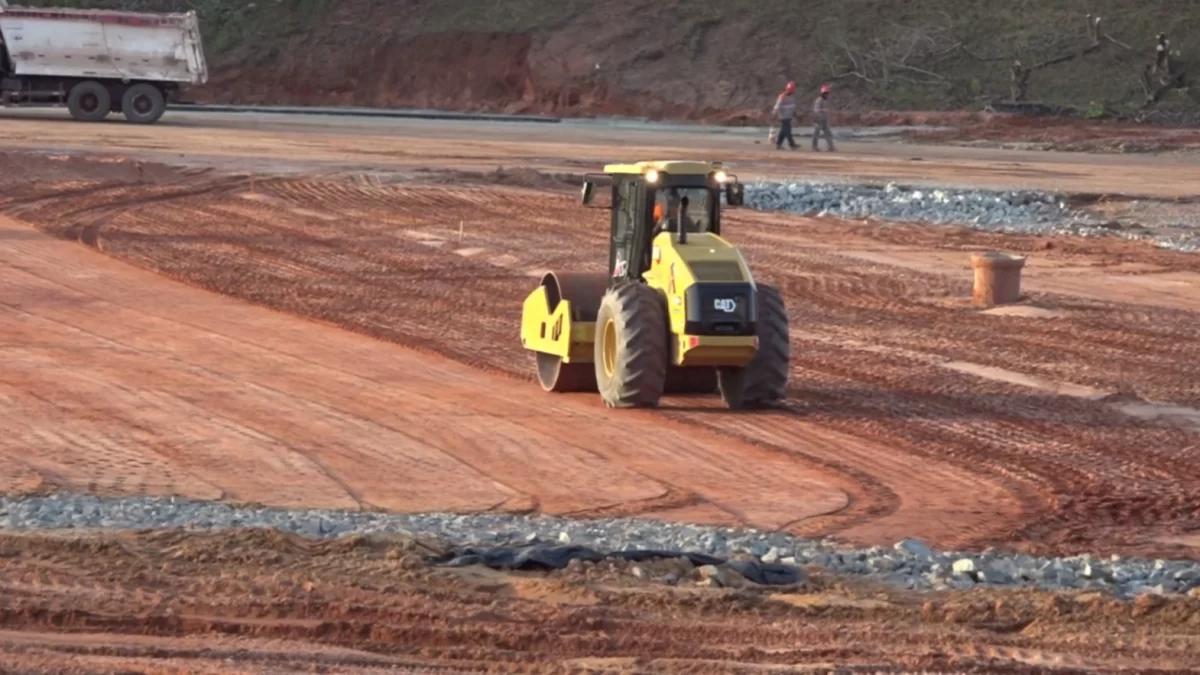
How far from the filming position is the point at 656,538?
31.5 feet

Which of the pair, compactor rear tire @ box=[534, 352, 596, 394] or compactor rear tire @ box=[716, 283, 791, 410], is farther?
compactor rear tire @ box=[534, 352, 596, 394]

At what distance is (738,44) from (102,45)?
20445 mm

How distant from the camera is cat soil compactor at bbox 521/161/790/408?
1303 cm

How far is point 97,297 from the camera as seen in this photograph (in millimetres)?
19609

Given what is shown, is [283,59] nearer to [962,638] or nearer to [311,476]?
[311,476]

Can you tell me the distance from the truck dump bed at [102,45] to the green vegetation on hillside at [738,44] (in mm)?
13505

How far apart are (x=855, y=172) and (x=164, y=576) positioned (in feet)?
93.0

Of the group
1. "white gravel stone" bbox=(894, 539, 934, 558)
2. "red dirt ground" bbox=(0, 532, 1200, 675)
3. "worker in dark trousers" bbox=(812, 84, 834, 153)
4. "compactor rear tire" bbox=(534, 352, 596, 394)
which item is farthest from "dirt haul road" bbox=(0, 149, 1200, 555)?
"worker in dark trousers" bbox=(812, 84, 834, 153)

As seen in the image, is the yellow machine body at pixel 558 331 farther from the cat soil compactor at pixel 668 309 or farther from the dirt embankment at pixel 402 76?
the dirt embankment at pixel 402 76

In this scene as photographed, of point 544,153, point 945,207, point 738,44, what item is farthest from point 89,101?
point 945,207

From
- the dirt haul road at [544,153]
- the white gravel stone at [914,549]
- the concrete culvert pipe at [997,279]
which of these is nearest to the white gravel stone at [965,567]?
A: the white gravel stone at [914,549]

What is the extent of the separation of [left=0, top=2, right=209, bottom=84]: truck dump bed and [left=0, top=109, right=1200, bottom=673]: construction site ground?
15668 mm

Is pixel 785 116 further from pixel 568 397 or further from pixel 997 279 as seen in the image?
pixel 568 397

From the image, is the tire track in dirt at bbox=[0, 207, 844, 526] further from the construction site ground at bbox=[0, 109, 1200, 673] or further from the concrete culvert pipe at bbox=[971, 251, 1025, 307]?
the concrete culvert pipe at bbox=[971, 251, 1025, 307]
